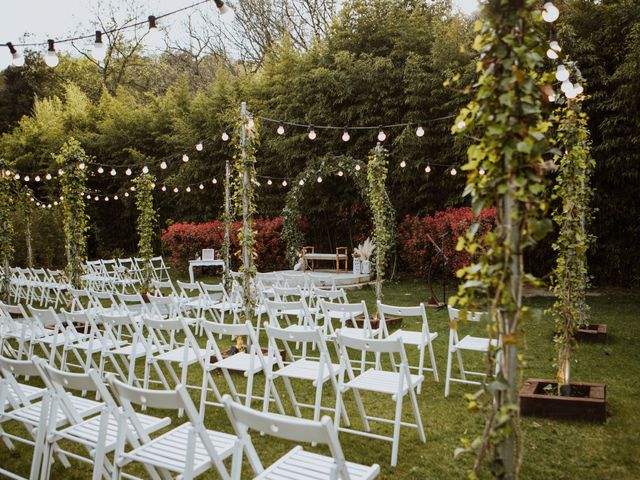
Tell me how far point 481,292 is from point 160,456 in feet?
5.68

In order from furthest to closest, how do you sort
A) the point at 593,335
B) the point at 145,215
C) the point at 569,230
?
the point at 145,215
the point at 593,335
the point at 569,230

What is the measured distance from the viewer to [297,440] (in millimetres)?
2141

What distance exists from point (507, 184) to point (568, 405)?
2.85m

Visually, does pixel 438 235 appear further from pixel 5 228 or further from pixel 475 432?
pixel 5 228

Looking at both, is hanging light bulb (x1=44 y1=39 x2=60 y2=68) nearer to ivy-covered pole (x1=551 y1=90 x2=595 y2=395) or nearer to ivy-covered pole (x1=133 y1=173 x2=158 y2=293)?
ivy-covered pole (x1=133 y1=173 x2=158 y2=293)

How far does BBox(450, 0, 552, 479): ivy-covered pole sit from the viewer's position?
2.04 m

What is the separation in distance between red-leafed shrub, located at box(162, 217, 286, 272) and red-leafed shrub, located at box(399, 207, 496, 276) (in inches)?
142

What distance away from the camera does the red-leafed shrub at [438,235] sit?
417 inches

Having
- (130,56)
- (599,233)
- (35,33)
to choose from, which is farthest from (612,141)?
(35,33)

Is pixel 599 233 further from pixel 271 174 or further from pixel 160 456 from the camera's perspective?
pixel 160 456

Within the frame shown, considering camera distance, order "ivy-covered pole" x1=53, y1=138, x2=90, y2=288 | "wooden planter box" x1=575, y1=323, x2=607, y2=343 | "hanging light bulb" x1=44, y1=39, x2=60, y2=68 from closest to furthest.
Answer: "hanging light bulb" x1=44, y1=39, x2=60, y2=68, "wooden planter box" x1=575, y1=323, x2=607, y2=343, "ivy-covered pole" x1=53, y1=138, x2=90, y2=288

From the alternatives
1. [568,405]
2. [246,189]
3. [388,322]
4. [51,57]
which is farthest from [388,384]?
[51,57]

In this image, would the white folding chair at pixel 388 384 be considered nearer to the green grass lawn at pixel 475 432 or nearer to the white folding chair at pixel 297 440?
the green grass lawn at pixel 475 432

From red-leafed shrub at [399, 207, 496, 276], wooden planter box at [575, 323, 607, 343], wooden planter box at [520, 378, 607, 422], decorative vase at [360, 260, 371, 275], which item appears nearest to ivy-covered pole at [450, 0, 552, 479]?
wooden planter box at [520, 378, 607, 422]
